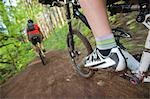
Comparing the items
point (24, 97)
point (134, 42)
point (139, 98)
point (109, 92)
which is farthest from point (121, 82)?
point (24, 97)

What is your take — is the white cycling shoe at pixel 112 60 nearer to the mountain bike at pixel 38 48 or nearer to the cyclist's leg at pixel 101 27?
the cyclist's leg at pixel 101 27

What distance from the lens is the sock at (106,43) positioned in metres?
2.28

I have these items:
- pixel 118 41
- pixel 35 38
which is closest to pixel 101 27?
pixel 118 41

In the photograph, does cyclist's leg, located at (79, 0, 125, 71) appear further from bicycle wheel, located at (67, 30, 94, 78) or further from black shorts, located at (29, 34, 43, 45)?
black shorts, located at (29, 34, 43, 45)

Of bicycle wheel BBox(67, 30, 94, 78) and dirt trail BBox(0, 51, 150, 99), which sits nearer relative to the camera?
dirt trail BBox(0, 51, 150, 99)

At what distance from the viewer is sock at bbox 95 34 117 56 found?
228cm

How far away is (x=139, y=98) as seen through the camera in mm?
3051

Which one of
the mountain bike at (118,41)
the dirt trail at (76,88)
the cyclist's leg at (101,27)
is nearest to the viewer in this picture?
the cyclist's leg at (101,27)

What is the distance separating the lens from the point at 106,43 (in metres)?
2.30

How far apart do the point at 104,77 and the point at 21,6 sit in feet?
17.5

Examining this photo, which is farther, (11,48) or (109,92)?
(11,48)

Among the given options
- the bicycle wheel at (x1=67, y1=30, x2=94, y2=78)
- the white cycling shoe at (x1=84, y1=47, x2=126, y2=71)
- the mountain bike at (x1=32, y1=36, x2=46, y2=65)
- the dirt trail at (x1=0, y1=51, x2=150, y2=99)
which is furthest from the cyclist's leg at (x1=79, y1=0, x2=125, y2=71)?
the mountain bike at (x1=32, y1=36, x2=46, y2=65)

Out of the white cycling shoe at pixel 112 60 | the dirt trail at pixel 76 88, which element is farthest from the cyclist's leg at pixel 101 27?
the dirt trail at pixel 76 88

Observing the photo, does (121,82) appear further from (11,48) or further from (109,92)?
(11,48)
